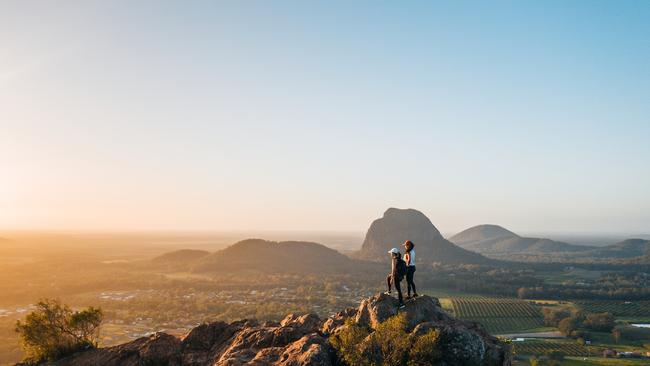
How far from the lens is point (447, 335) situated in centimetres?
2542

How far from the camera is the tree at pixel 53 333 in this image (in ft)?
120

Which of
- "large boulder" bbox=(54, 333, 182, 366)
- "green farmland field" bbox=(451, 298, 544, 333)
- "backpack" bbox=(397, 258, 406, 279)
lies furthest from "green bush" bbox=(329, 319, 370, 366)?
"green farmland field" bbox=(451, 298, 544, 333)

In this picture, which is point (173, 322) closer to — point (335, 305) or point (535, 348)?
point (335, 305)

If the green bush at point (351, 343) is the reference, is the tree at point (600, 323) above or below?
below

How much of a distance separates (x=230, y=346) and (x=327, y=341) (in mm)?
7706

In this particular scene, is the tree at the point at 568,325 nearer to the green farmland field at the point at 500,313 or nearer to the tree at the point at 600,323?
the tree at the point at 600,323

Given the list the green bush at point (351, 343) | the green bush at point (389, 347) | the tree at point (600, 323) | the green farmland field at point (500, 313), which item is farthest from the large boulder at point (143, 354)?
the tree at point (600, 323)

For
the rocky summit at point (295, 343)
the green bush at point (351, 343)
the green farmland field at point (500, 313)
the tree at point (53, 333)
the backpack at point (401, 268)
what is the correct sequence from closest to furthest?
1. the green bush at point (351, 343)
2. the rocky summit at point (295, 343)
3. the backpack at point (401, 268)
4. the tree at point (53, 333)
5. the green farmland field at point (500, 313)

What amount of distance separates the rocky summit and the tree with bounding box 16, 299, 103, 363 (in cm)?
199

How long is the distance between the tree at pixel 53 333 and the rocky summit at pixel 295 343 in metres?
1.99

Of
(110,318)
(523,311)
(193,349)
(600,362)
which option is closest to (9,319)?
(110,318)

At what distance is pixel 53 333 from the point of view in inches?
1473

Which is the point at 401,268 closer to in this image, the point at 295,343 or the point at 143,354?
the point at 295,343

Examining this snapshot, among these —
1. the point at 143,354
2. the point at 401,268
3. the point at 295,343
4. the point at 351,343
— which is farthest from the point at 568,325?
the point at 143,354
